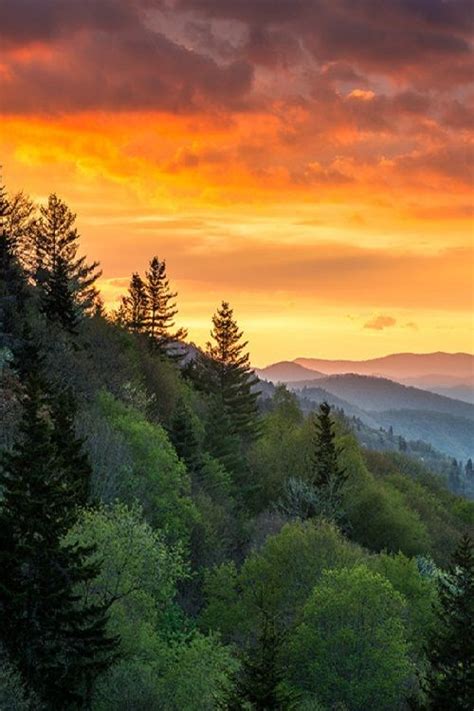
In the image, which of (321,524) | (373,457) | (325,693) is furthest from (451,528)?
(325,693)

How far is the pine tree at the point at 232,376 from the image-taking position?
10094cm

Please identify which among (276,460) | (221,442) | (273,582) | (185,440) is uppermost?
(185,440)

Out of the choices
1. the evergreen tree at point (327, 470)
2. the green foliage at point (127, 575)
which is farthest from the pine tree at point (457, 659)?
the evergreen tree at point (327, 470)

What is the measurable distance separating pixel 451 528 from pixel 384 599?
57.3m

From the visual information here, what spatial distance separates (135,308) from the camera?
11194 centimetres

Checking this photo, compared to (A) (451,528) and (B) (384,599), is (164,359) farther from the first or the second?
(B) (384,599)

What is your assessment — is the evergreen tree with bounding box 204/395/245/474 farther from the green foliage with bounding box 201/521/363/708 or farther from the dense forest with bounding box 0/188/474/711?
the green foliage with bounding box 201/521/363/708

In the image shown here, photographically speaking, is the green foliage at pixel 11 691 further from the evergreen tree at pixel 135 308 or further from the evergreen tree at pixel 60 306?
the evergreen tree at pixel 135 308

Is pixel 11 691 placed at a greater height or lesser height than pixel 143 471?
lesser

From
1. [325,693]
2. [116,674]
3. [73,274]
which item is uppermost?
[73,274]

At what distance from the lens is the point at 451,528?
98.2 metres

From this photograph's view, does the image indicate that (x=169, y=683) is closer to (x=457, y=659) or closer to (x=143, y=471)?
(x=457, y=659)

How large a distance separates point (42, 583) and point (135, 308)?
8109 cm

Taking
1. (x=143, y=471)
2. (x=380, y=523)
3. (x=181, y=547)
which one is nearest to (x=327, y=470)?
(x=380, y=523)
